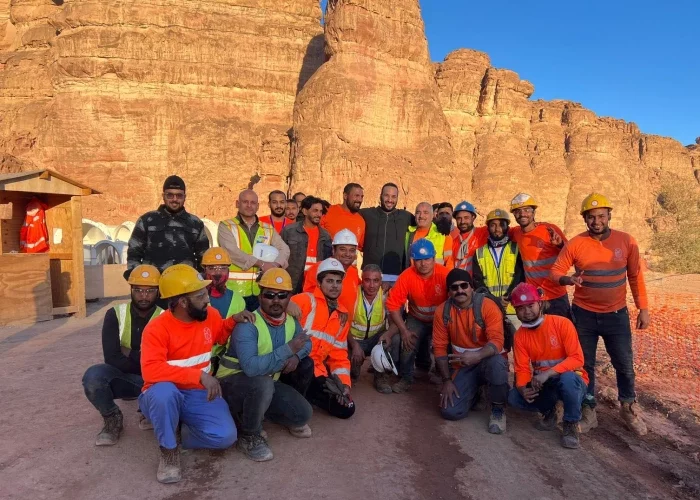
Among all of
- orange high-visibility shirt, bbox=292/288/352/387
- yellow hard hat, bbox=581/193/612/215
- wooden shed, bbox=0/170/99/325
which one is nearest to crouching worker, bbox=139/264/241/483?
orange high-visibility shirt, bbox=292/288/352/387

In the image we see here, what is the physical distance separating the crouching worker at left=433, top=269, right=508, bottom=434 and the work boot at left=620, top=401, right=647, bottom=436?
1428 mm

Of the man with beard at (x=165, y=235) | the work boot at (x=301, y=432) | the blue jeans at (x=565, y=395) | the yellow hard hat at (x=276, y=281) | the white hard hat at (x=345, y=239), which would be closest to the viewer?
the yellow hard hat at (x=276, y=281)

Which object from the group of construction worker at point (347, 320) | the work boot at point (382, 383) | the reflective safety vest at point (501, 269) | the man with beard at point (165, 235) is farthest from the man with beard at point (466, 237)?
the man with beard at point (165, 235)

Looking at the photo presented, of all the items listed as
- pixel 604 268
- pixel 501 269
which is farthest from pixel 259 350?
pixel 604 268

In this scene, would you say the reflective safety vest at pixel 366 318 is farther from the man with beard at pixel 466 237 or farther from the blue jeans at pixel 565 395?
the blue jeans at pixel 565 395

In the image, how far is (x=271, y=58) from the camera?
4400cm

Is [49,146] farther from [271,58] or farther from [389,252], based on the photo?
[389,252]

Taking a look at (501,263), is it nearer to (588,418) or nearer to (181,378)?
(588,418)

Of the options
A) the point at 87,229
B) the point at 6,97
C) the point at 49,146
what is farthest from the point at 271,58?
the point at 87,229

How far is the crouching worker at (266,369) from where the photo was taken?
390 centimetres

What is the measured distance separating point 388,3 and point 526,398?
39.8 meters

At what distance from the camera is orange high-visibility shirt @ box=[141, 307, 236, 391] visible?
363 centimetres

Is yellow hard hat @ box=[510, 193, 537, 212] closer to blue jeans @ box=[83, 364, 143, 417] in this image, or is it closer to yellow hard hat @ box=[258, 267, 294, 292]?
yellow hard hat @ box=[258, 267, 294, 292]

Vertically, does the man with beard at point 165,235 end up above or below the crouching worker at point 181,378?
above
